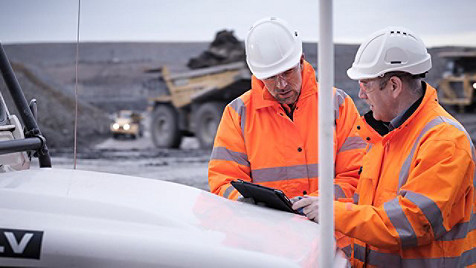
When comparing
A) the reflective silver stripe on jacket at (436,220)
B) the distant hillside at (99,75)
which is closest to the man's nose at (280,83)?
the reflective silver stripe on jacket at (436,220)

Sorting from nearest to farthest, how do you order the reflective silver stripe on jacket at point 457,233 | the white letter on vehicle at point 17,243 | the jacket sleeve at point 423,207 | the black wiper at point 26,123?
the white letter on vehicle at point 17,243
the jacket sleeve at point 423,207
the reflective silver stripe on jacket at point 457,233
the black wiper at point 26,123

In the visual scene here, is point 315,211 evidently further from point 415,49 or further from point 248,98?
point 248,98

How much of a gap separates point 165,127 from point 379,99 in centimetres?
1663

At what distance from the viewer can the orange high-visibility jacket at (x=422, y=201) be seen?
221cm

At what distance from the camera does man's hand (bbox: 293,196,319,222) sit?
7.89ft

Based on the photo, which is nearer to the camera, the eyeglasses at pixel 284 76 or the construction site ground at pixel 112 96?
the eyeglasses at pixel 284 76

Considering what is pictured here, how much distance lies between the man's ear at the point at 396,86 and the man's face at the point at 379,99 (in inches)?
0.7

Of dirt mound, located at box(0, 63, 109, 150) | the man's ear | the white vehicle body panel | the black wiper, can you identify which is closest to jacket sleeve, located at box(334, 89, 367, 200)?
the man's ear

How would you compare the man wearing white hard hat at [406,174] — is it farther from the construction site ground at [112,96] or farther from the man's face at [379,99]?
the construction site ground at [112,96]

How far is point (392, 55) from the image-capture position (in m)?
2.47

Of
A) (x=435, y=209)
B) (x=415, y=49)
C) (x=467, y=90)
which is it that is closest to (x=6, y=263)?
(x=435, y=209)

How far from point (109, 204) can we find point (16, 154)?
3.45 ft

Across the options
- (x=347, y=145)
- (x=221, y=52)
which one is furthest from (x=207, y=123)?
(x=347, y=145)

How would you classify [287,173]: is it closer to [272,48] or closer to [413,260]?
[272,48]
